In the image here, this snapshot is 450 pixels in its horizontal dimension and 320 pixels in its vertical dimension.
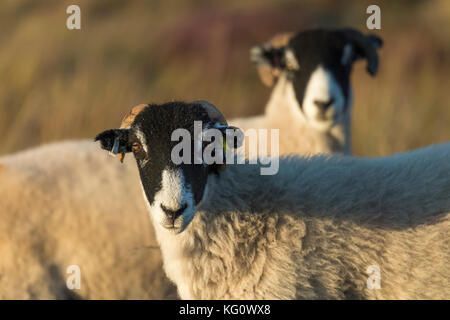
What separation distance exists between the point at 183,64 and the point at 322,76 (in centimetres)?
950

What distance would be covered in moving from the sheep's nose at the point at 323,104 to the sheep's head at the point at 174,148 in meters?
1.66

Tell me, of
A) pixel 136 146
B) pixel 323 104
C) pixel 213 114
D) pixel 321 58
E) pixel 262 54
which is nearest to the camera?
pixel 136 146

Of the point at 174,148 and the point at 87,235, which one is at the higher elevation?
the point at 174,148

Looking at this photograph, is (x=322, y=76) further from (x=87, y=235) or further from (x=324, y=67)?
(x=87, y=235)

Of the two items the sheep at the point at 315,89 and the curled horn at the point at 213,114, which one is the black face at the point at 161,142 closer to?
the curled horn at the point at 213,114

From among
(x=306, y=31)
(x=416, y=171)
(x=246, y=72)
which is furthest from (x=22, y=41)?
(x=416, y=171)

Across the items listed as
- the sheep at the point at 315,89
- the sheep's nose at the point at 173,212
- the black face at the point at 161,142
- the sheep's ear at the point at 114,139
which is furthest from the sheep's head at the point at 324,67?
the sheep's nose at the point at 173,212

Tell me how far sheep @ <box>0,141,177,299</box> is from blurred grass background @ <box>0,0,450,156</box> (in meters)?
2.36

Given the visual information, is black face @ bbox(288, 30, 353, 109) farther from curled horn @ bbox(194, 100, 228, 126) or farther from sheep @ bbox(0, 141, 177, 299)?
curled horn @ bbox(194, 100, 228, 126)

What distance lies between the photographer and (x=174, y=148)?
Result: 296cm

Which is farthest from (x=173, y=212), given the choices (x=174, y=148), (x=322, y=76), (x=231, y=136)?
(x=322, y=76)

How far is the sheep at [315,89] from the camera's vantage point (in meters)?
4.79

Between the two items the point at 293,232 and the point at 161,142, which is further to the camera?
the point at 293,232
